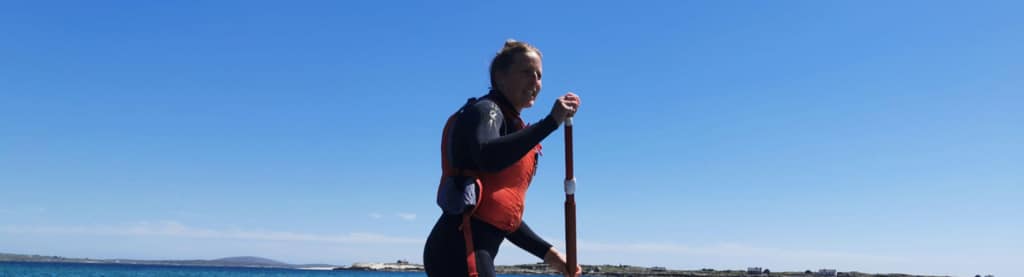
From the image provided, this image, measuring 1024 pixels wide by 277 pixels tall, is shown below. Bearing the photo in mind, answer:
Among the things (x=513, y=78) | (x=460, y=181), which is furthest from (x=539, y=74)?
(x=460, y=181)

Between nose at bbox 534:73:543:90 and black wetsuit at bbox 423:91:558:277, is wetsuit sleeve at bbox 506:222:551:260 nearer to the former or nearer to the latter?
black wetsuit at bbox 423:91:558:277

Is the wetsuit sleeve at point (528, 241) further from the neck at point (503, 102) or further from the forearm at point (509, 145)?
the forearm at point (509, 145)

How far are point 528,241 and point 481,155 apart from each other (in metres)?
1.12

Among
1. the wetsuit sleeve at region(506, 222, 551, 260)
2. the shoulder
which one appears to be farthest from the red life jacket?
the wetsuit sleeve at region(506, 222, 551, 260)

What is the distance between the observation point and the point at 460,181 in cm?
340

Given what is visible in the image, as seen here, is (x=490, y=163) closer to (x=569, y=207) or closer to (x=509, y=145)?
(x=509, y=145)

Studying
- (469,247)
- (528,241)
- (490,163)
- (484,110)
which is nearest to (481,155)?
(490,163)

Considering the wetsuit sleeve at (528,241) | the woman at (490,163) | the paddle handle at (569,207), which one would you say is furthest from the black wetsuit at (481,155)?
the wetsuit sleeve at (528,241)

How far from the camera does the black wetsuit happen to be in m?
3.32

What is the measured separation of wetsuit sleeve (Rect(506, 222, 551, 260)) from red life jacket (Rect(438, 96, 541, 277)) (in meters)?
0.49

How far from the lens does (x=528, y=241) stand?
430cm

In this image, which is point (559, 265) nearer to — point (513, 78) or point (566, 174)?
point (566, 174)

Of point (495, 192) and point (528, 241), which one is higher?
point (495, 192)

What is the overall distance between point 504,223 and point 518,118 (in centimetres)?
50
